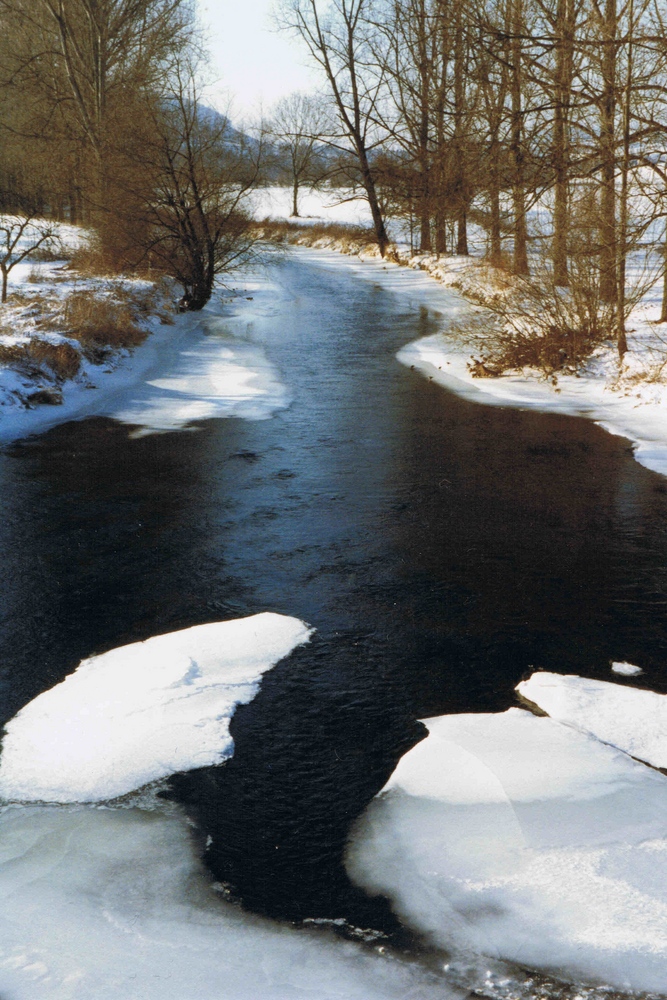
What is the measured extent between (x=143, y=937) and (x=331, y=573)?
3.45m

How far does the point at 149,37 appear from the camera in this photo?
3020 centimetres

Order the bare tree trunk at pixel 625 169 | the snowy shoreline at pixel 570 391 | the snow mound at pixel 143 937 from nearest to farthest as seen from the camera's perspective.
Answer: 1. the snow mound at pixel 143 937
2. the snowy shoreline at pixel 570 391
3. the bare tree trunk at pixel 625 169

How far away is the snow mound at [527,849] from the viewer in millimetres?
3189

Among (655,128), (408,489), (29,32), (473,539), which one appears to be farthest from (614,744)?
(29,32)

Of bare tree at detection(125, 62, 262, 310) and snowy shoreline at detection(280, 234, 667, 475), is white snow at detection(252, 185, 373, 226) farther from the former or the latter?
snowy shoreline at detection(280, 234, 667, 475)

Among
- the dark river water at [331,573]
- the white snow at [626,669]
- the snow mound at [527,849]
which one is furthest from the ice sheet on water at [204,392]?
the snow mound at [527,849]

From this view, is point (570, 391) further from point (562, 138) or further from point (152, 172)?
point (152, 172)

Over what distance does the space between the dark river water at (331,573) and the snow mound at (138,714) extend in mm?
146

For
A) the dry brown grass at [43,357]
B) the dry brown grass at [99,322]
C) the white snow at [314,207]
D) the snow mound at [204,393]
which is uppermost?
the white snow at [314,207]

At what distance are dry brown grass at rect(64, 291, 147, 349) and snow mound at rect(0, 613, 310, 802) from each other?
9655mm

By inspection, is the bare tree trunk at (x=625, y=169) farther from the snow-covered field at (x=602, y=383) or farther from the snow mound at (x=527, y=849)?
the snow mound at (x=527, y=849)

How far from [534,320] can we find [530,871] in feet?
37.1

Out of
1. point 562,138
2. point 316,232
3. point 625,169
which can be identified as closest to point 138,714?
point 625,169

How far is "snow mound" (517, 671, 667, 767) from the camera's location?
14.2 ft
